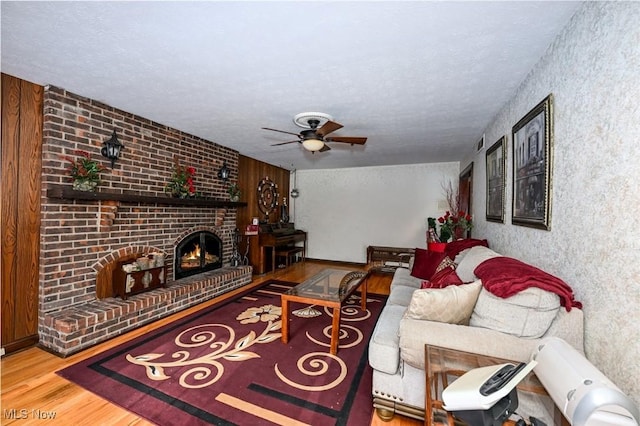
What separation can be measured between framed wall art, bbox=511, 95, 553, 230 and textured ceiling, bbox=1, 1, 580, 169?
403mm

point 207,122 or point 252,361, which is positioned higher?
point 207,122

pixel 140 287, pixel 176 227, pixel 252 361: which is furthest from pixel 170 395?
pixel 176 227

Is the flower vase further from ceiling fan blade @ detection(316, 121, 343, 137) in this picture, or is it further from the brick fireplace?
ceiling fan blade @ detection(316, 121, 343, 137)

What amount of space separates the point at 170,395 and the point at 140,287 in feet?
5.27

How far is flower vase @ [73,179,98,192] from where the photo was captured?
2.44 meters

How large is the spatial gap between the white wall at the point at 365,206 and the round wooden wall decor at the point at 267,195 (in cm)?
83

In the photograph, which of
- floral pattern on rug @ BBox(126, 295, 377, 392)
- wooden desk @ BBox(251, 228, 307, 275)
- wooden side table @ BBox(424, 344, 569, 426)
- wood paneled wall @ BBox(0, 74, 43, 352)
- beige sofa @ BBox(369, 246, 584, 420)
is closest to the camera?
wooden side table @ BBox(424, 344, 569, 426)

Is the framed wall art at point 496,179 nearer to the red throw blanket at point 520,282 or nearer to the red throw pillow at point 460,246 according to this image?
the red throw pillow at point 460,246

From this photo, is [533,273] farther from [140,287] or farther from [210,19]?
[140,287]

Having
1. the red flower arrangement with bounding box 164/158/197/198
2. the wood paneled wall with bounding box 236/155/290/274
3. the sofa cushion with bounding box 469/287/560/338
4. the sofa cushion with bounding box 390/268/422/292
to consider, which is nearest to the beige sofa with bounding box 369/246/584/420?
the sofa cushion with bounding box 469/287/560/338

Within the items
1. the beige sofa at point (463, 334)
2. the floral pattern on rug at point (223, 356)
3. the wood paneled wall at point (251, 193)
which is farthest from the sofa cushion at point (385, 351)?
the wood paneled wall at point (251, 193)

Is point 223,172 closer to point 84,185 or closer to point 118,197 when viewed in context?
point 118,197

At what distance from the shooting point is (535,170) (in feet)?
5.81
